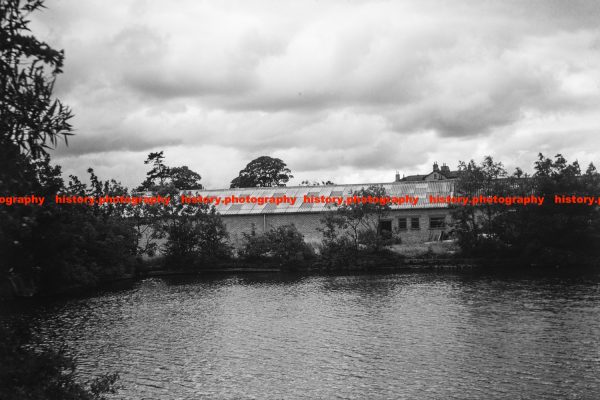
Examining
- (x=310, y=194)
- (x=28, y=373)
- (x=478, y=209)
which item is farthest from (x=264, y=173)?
(x=28, y=373)

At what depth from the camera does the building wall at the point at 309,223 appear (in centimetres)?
5622


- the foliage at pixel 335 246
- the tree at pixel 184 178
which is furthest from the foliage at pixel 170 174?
the foliage at pixel 335 246

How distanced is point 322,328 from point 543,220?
3031 centimetres

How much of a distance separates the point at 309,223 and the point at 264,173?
35293 millimetres

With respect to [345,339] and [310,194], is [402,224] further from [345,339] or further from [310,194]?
[345,339]

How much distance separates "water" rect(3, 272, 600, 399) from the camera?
16.9 metres

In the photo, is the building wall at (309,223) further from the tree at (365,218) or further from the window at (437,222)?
the tree at (365,218)

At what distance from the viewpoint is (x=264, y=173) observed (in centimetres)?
9356

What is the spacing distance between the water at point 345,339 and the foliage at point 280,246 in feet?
44.3

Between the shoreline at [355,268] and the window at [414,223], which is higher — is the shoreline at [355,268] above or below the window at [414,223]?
below

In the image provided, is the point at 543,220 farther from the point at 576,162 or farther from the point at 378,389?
the point at 378,389

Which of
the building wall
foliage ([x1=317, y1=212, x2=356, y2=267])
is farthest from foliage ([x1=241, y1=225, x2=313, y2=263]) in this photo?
the building wall

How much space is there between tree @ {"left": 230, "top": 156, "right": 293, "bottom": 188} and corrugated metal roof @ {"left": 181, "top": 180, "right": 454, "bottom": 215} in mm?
25756

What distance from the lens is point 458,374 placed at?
17562 millimetres
